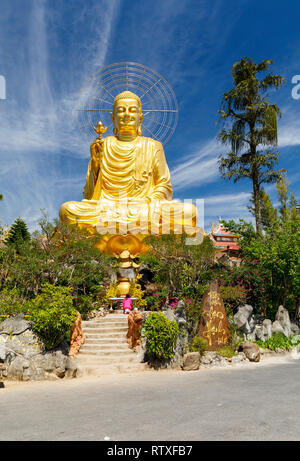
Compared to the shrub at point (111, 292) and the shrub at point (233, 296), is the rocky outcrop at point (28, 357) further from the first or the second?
the shrub at point (233, 296)

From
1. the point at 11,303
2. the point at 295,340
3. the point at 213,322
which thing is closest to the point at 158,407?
the point at 213,322

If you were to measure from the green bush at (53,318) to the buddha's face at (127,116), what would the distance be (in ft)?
34.8

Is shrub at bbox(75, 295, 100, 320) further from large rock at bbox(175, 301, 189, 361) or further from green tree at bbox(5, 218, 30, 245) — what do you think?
green tree at bbox(5, 218, 30, 245)

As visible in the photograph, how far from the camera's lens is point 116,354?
25.6ft

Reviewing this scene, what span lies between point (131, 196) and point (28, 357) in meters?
9.14

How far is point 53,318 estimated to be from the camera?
695 centimetres

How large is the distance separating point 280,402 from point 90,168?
1296 cm

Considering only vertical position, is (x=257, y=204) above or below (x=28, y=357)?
above

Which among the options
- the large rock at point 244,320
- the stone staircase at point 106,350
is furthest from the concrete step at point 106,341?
the large rock at point 244,320

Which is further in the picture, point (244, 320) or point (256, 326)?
point (256, 326)

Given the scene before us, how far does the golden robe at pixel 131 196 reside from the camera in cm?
1355

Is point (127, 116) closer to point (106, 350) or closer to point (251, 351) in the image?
point (106, 350)

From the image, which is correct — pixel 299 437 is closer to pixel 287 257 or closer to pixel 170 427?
pixel 170 427

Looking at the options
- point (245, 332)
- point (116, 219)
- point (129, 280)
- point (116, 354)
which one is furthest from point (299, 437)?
point (116, 219)
